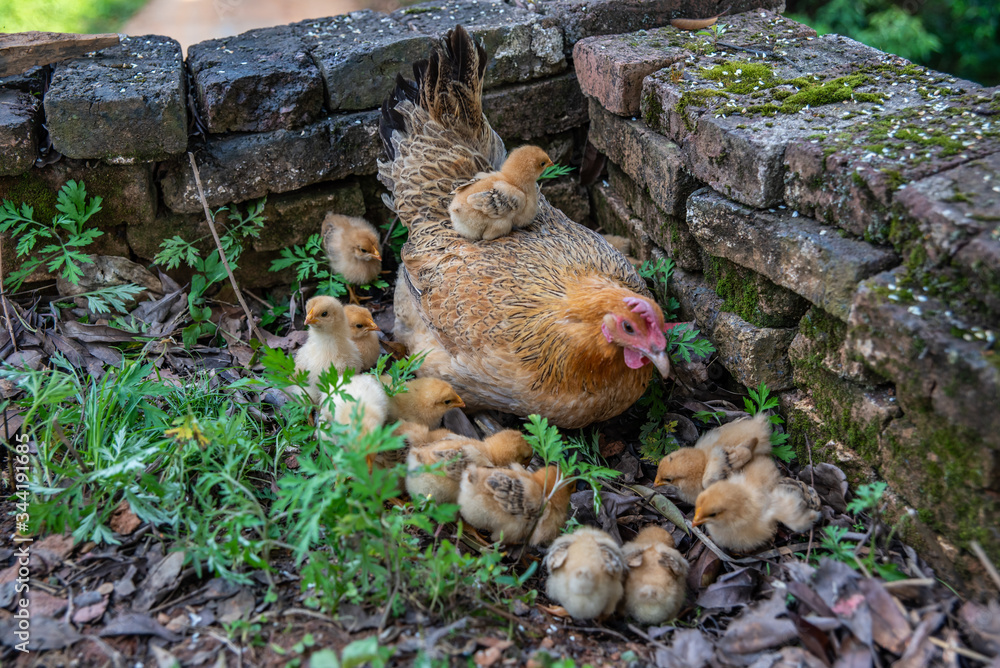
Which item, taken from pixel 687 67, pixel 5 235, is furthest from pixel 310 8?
pixel 687 67

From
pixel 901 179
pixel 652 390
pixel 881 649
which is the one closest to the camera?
pixel 881 649

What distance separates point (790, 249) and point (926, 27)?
805 centimetres

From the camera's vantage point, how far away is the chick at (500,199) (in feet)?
11.0

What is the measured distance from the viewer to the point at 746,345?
3.13 m

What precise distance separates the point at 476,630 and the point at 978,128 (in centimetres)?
265

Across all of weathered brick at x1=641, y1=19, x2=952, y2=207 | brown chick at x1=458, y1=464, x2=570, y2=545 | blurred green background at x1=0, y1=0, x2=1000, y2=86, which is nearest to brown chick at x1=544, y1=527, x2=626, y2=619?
brown chick at x1=458, y1=464, x2=570, y2=545

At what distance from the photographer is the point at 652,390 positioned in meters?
3.54

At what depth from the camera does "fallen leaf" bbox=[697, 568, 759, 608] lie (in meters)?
2.66

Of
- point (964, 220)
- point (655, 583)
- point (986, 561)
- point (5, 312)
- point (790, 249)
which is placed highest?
point (964, 220)

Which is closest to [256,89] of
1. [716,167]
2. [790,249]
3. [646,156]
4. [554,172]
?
[554,172]

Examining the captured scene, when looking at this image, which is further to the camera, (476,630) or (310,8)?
(310,8)

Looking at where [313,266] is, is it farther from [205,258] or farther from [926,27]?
[926,27]

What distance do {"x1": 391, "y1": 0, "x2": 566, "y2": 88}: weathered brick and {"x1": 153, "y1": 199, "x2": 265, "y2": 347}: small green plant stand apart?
1433mm

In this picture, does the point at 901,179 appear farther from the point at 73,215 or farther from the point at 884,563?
the point at 73,215
